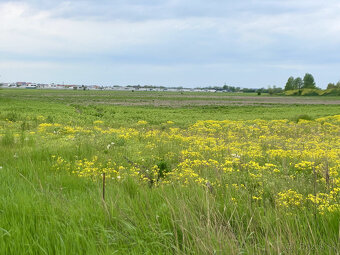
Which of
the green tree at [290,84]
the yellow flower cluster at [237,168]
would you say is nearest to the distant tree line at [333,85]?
the green tree at [290,84]

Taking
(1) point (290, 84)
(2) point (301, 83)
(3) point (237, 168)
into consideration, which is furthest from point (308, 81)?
(3) point (237, 168)

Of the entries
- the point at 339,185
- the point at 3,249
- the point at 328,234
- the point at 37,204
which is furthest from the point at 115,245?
the point at 339,185

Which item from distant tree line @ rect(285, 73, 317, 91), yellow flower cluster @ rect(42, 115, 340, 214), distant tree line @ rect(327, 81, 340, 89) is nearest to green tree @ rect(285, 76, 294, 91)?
distant tree line @ rect(285, 73, 317, 91)

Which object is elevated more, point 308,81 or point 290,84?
point 308,81

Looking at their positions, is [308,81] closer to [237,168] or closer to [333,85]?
[333,85]

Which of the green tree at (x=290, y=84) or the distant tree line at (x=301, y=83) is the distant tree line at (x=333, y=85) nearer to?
the distant tree line at (x=301, y=83)

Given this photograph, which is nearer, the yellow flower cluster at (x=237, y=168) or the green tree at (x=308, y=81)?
the yellow flower cluster at (x=237, y=168)

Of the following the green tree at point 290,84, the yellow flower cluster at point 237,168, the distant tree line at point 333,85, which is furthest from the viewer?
the green tree at point 290,84

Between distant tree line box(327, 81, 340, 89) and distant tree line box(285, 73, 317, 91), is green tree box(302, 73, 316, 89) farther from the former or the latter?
distant tree line box(327, 81, 340, 89)

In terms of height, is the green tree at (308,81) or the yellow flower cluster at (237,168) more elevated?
the green tree at (308,81)

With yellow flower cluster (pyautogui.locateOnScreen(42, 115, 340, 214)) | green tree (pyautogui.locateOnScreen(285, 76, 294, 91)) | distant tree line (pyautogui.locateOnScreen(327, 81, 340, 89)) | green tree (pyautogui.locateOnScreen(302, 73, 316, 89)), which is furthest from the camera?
green tree (pyautogui.locateOnScreen(285, 76, 294, 91))

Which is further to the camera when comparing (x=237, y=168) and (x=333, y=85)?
(x=333, y=85)

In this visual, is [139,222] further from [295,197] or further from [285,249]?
[295,197]

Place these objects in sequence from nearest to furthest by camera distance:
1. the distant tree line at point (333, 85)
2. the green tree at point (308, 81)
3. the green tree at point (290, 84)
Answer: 1. the distant tree line at point (333, 85)
2. the green tree at point (308, 81)
3. the green tree at point (290, 84)
